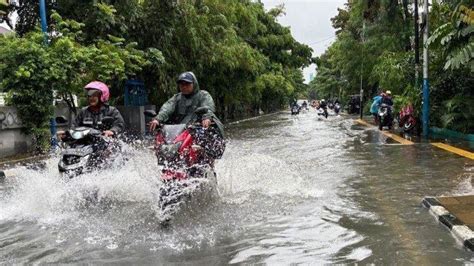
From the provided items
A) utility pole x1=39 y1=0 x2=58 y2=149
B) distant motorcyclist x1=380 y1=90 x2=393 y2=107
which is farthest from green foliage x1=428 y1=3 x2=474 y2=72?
utility pole x1=39 y1=0 x2=58 y2=149

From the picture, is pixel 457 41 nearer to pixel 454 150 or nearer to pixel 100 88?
pixel 454 150

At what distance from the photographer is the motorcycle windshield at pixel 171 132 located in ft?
20.0

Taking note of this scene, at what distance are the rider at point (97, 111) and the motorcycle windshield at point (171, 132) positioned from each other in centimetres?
139

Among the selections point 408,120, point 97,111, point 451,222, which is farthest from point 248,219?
point 408,120

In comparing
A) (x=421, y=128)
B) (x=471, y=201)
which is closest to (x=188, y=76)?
(x=471, y=201)

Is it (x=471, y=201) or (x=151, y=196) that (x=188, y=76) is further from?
(x=471, y=201)

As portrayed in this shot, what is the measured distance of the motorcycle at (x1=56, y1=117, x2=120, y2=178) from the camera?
687cm

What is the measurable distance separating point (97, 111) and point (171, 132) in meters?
1.92

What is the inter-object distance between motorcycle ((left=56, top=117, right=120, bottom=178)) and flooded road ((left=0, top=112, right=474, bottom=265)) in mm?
165

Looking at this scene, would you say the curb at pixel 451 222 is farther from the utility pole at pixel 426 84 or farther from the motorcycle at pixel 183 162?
the utility pole at pixel 426 84

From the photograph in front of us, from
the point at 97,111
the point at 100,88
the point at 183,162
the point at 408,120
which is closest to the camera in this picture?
the point at 183,162

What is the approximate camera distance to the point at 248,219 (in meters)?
6.28

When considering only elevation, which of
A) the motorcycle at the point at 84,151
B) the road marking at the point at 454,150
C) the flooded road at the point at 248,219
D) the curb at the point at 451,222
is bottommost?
the road marking at the point at 454,150

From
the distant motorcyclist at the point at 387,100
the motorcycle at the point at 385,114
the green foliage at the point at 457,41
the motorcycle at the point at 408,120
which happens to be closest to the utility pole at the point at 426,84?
the motorcycle at the point at 408,120
